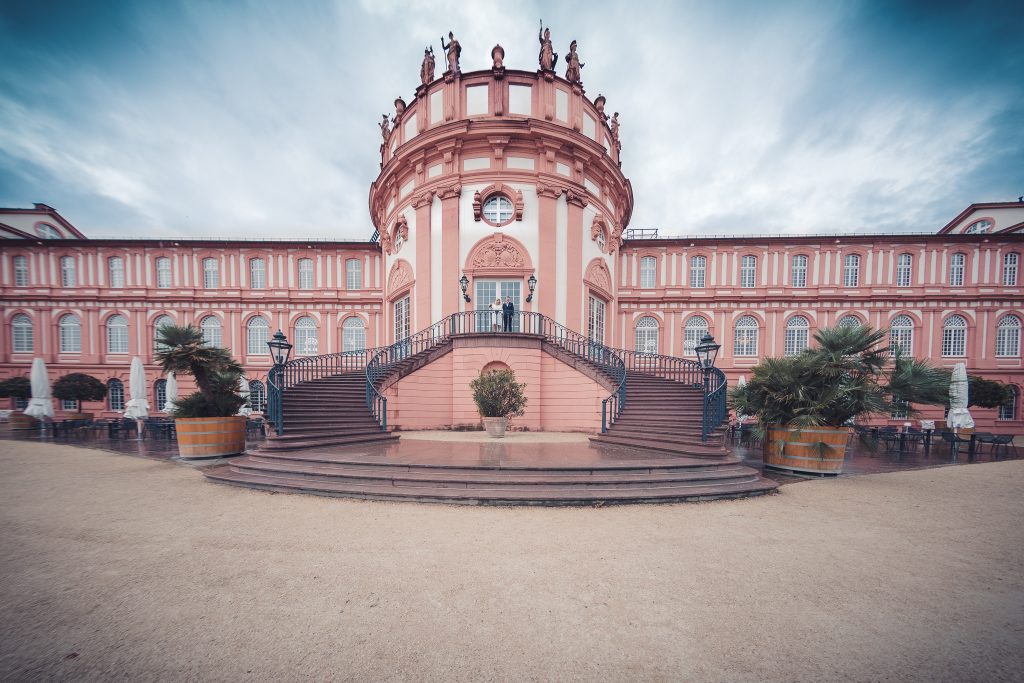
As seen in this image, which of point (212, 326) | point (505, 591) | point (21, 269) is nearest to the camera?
point (505, 591)

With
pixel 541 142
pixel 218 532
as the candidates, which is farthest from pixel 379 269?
pixel 218 532

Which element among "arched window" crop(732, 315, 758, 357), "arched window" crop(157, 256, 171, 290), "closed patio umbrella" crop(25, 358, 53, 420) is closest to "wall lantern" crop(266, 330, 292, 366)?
"closed patio umbrella" crop(25, 358, 53, 420)

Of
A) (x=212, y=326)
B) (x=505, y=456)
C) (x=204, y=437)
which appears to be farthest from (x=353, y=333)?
(x=505, y=456)

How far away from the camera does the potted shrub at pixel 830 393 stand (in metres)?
7.40

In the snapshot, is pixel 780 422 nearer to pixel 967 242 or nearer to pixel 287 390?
pixel 287 390

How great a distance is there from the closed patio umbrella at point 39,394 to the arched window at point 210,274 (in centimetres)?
924

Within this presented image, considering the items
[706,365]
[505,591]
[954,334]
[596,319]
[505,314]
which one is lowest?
[505,591]

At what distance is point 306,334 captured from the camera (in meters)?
22.7

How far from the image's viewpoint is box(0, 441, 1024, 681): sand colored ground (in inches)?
92.9

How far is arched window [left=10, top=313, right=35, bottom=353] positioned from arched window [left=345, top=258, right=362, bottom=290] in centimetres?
1936

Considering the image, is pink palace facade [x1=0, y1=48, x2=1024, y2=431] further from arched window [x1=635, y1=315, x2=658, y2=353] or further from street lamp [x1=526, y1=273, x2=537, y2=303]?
street lamp [x1=526, y1=273, x2=537, y2=303]

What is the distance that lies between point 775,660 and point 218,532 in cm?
563

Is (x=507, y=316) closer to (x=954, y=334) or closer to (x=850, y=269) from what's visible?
(x=850, y=269)

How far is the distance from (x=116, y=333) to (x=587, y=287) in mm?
28544
